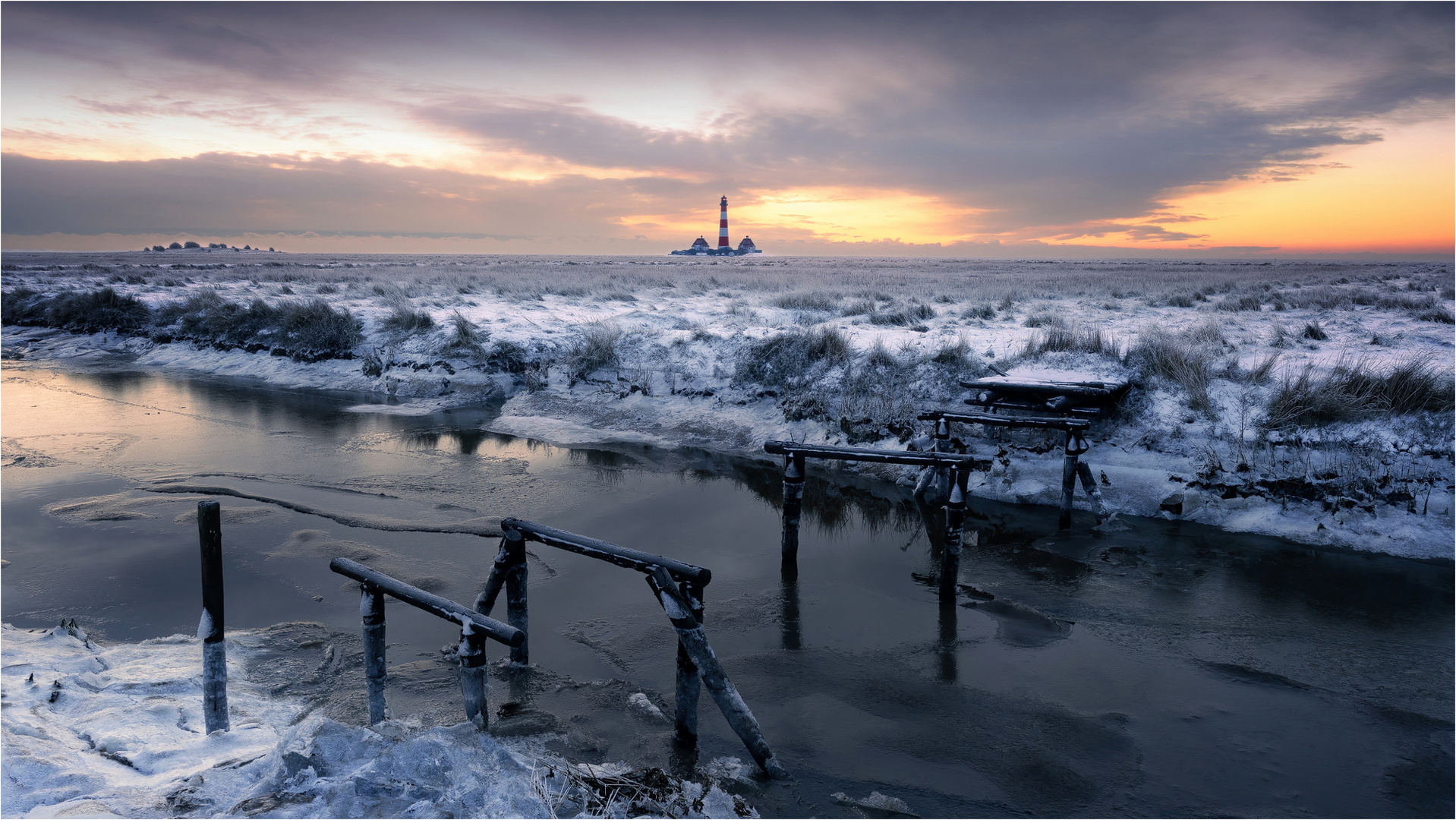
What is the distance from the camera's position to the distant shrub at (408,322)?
2186 centimetres

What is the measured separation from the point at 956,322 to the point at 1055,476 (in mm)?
9757

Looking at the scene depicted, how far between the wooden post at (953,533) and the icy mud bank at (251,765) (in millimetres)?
3880

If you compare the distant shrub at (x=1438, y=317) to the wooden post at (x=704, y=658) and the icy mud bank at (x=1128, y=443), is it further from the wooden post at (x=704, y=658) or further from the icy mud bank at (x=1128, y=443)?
the wooden post at (x=704, y=658)

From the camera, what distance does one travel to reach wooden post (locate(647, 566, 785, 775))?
14.9ft

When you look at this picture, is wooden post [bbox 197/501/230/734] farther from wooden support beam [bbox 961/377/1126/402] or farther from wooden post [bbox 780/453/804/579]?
wooden support beam [bbox 961/377/1126/402]

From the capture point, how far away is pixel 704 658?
455 cm

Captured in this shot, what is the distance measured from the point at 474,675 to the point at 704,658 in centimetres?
135

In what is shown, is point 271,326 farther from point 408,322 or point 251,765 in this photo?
point 251,765

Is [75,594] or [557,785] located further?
[75,594]

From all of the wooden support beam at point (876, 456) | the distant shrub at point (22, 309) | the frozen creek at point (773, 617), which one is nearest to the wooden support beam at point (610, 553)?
the frozen creek at point (773, 617)

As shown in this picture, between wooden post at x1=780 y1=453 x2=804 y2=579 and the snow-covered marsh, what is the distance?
4.28 meters

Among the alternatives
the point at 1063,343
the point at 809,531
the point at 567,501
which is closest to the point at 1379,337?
the point at 1063,343

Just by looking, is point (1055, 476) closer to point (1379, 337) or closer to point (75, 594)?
point (1379, 337)

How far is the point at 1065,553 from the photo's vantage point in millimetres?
9102
